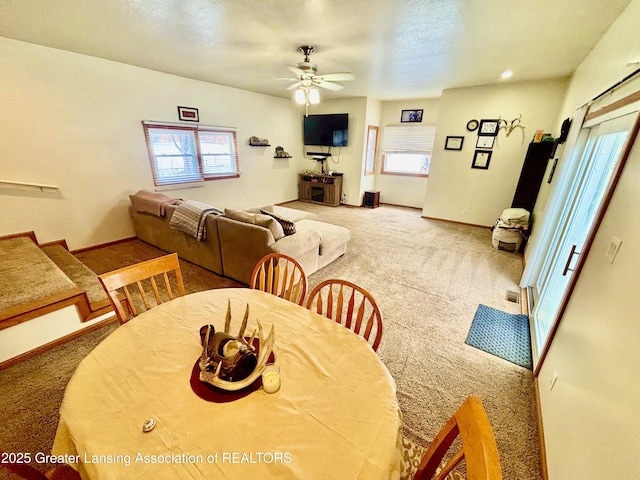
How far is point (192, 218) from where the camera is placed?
3.04 metres

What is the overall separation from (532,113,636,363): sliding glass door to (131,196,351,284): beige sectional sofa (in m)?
2.20

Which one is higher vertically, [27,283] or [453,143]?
[453,143]

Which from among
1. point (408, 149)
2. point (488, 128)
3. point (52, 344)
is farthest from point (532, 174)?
point (52, 344)

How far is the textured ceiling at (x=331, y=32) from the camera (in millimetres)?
2082

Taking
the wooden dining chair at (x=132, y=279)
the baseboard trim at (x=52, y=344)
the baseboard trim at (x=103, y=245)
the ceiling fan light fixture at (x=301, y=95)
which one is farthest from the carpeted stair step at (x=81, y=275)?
the ceiling fan light fixture at (x=301, y=95)

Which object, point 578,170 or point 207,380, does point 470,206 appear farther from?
point 207,380

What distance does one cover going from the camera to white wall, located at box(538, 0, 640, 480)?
34.0 inches

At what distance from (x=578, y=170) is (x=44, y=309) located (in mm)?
4798

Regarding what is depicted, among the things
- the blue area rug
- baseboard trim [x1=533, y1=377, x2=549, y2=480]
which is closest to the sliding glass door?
the blue area rug

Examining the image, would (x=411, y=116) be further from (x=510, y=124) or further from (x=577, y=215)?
(x=577, y=215)

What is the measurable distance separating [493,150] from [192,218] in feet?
17.3

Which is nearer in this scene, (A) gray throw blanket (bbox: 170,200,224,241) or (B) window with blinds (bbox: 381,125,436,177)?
(A) gray throw blanket (bbox: 170,200,224,241)

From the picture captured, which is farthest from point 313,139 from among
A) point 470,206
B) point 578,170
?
point 578,170

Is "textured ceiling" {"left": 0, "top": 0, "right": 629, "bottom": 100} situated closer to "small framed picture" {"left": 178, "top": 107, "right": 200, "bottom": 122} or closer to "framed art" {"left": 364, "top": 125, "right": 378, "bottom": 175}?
"small framed picture" {"left": 178, "top": 107, "right": 200, "bottom": 122}
